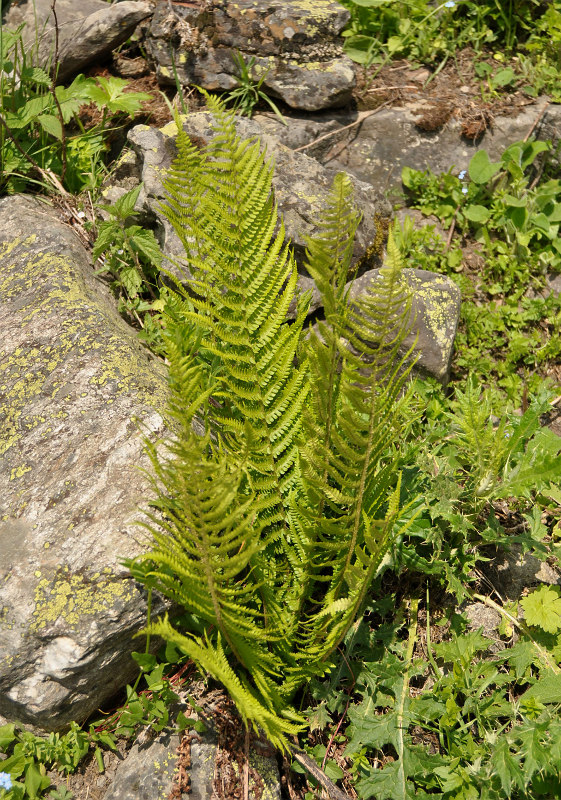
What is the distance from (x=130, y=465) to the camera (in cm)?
243

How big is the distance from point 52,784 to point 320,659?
104 cm

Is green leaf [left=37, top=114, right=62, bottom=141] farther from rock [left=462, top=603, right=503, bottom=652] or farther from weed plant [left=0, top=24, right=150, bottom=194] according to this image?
rock [left=462, top=603, right=503, bottom=652]

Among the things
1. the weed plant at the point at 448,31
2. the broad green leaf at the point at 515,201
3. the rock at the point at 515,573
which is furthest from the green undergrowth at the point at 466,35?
the rock at the point at 515,573

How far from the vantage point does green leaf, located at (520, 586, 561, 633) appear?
8.51 feet

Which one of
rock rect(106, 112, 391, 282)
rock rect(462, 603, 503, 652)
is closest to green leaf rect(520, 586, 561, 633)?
rock rect(462, 603, 503, 652)

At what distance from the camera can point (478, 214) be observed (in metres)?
4.06

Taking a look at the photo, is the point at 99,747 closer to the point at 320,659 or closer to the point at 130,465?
the point at 320,659

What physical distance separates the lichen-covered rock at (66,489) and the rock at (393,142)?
6.85ft

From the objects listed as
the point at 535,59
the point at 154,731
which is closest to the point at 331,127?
the point at 535,59

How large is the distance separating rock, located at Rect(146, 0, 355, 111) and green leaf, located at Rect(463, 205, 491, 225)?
3.87 feet

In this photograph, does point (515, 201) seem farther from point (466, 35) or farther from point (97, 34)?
point (97, 34)

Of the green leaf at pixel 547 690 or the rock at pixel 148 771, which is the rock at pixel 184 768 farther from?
the green leaf at pixel 547 690

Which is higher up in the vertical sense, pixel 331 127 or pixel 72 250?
pixel 72 250

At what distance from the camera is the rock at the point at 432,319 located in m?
3.32
